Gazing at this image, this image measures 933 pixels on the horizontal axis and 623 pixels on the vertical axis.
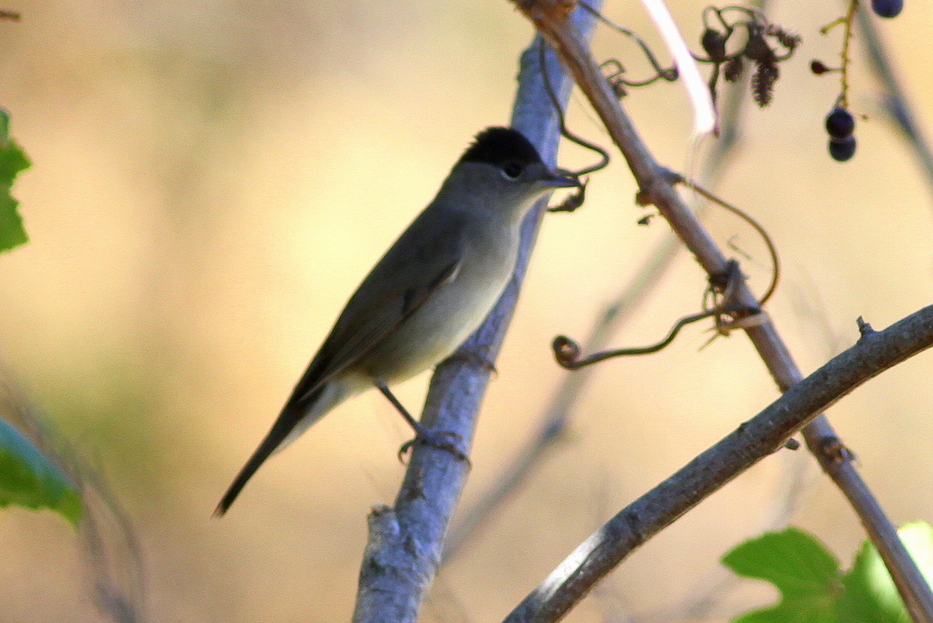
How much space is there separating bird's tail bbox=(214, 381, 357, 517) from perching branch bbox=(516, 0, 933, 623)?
2.12 metres

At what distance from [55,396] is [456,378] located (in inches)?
165

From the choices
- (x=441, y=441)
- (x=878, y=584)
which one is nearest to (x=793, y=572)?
(x=878, y=584)

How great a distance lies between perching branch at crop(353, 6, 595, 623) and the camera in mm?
2135

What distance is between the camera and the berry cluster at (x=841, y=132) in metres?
2.13

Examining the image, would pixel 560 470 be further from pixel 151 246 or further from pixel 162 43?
pixel 162 43

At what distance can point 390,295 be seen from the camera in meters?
4.05

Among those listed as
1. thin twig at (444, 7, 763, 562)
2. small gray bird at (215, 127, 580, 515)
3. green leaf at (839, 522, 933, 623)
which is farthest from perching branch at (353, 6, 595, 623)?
green leaf at (839, 522, 933, 623)

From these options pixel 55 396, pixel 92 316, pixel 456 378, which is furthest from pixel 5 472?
pixel 92 316

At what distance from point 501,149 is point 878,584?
8.35 feet

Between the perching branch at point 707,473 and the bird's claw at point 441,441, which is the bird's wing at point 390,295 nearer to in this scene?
the bird's claw at point 441,441

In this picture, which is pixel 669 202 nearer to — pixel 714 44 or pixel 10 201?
pixel 714 44

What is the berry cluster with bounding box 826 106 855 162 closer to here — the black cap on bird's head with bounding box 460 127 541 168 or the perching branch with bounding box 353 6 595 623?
the perching branch with bounding box 353 6 595 623

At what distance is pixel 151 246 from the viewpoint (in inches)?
293

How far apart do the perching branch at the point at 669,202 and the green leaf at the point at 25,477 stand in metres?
1.12
